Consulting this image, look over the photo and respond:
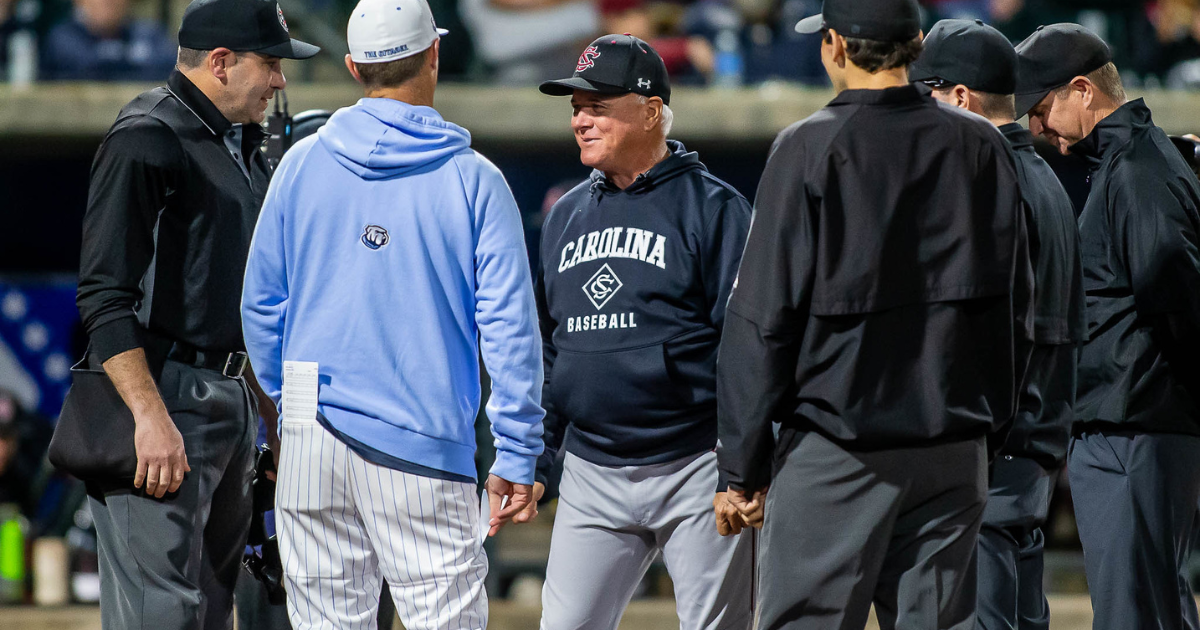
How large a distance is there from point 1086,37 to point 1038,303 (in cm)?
80

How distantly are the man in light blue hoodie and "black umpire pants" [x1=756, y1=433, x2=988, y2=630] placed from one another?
59cm

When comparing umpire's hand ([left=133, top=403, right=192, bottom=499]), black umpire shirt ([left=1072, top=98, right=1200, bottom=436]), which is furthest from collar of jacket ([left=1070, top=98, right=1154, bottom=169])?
umpire's hand ([left=133, top=403, right=192, bottom=499])

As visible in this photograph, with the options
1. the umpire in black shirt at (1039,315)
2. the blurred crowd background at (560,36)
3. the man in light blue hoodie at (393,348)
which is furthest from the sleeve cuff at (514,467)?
the blurred crowd background at (560,36)

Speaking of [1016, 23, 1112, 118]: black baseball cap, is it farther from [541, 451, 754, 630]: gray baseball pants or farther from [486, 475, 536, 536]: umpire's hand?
[486, 475, 536, 536]: umpire's hand

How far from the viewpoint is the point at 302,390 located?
99.3 inches

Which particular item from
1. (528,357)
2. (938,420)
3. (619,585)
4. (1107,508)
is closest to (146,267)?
(528,357)

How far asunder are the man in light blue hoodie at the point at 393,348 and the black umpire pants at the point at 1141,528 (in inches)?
59.8

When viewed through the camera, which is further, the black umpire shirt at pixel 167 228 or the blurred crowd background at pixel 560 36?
the blurred crowd background at pixel 560 36

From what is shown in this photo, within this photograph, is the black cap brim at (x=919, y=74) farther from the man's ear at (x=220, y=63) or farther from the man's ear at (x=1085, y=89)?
the man's ear at (x=220, y=63)

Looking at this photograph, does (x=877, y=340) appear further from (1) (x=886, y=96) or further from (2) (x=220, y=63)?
(2) (x=220, y=63)

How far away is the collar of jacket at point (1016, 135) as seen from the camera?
307 centimetres

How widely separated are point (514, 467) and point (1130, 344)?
1641 millimetres

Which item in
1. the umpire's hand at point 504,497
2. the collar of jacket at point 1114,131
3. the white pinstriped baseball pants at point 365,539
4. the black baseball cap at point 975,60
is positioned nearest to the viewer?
the white pinstriped baseball pants at point 365,539

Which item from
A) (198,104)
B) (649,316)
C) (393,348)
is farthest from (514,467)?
(198,104)
